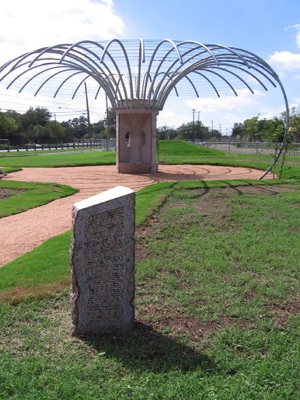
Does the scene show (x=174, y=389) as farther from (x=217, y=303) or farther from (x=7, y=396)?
(x=217, y=303)

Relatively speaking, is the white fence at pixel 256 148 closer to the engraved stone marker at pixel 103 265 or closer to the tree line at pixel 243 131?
the tree line at pixel 243 131

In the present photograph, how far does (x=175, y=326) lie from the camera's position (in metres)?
4.96

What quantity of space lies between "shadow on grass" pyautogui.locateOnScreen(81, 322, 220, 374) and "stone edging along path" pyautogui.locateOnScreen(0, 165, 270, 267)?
3.68 m

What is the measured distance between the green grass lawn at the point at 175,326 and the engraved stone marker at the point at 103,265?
8.8 inches

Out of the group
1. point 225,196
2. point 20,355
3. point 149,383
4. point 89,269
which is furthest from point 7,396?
point 225,196

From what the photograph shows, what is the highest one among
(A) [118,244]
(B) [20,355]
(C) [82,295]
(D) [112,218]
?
(D) [112,218]

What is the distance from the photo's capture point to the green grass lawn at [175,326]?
3.75 metres

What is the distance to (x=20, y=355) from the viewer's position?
4.29 meters

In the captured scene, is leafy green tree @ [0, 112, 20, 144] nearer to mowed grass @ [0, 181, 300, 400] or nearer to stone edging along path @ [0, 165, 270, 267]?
stone edging along path @ [0, 165, 270, 267]

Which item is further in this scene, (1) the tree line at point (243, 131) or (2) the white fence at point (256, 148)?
(1) the tree line at point (243, 131)

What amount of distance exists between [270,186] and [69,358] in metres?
14.3

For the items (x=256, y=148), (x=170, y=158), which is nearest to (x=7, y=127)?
(x=256, y=148)

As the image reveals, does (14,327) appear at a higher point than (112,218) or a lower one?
lower

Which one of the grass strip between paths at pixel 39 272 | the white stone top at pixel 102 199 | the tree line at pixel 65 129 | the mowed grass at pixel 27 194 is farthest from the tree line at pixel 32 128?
the white stone top at pixel 102 199
